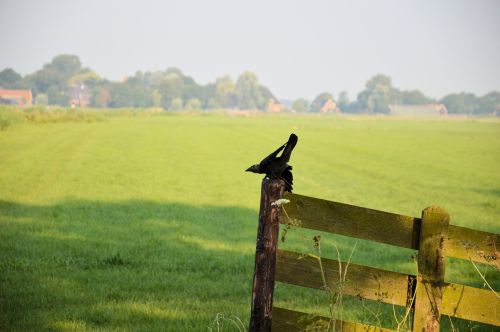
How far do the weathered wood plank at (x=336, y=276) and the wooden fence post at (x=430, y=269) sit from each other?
0.17 meters

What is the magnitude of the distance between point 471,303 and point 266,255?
5.79 feet

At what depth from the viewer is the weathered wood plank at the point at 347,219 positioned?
16.8 feet

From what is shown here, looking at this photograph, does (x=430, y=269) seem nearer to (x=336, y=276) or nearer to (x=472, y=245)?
(x=472, y=245)

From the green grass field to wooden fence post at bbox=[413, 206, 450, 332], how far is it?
3.41ft

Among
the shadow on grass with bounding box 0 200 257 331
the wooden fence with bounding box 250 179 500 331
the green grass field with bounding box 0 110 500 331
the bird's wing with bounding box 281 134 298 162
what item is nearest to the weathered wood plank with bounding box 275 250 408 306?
the wooden fence with bounding box 250 179 500 331

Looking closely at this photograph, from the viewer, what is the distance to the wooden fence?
16.5 ft

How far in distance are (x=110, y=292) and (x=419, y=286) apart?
6306 mm

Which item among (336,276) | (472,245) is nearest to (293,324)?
(336,276)

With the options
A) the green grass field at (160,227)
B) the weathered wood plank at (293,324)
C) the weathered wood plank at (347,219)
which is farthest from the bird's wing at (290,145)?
the weathered wood plank at (293,324)

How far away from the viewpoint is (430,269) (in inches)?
198

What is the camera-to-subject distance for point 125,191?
2441cm

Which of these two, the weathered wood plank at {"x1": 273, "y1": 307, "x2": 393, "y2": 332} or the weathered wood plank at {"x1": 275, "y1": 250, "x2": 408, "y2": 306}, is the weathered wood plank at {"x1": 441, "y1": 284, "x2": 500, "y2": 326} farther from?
the weathered wood plank at {"x1": 273, "y1": 307, "x2": 393, "y2": 332}

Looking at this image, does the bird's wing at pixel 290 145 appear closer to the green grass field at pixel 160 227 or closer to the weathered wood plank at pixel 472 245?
the green grass field at pixel 160 227

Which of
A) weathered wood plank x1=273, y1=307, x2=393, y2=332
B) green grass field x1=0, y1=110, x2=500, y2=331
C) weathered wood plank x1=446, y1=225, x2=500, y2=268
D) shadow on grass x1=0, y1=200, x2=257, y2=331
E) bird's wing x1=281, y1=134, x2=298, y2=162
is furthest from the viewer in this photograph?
green grass field x1=0, y1=110, x2=500, y2=331
